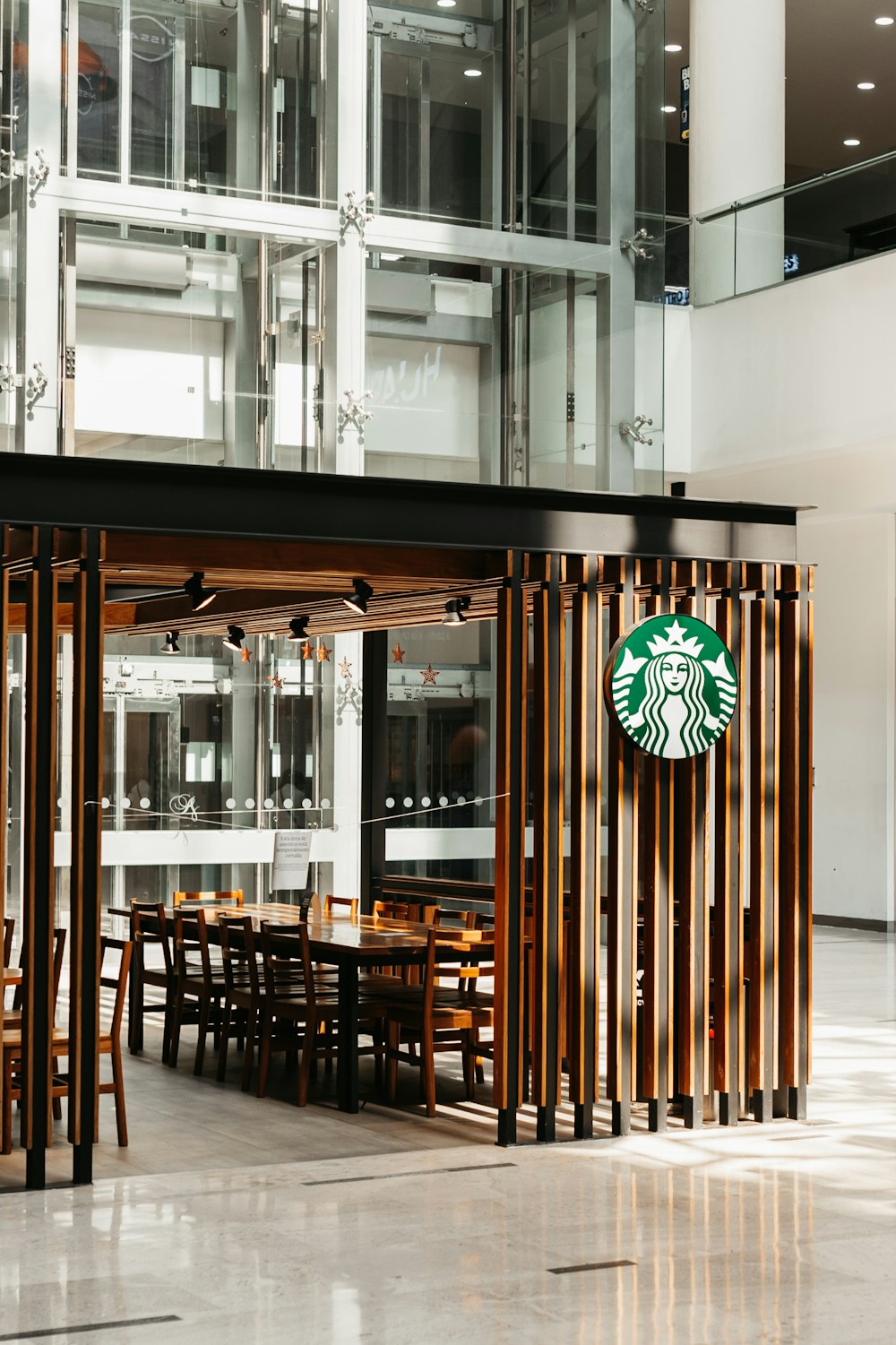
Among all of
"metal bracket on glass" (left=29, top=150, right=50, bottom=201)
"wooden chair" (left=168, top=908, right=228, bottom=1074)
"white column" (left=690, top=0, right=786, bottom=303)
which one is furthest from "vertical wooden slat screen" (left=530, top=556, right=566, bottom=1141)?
→ "white column" (left=690, top=0, right=786, bottom=303)

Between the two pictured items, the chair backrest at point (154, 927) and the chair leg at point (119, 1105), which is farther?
the chair backrest at point (154, 927)

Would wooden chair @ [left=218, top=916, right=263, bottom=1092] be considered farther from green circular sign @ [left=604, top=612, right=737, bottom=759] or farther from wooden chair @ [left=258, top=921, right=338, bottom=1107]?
green circular sign @ [left=604, top=612, right=737, bottom=759]

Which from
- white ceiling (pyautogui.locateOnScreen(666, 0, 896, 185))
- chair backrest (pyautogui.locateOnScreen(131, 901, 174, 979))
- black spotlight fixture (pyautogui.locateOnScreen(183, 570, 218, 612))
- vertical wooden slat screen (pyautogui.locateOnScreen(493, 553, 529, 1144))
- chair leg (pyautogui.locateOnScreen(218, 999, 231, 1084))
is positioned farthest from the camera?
white ceiling (pyautogui.locateOnScreen(666, 0, 896, 185))

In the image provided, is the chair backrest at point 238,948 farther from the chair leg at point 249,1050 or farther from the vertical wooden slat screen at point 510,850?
the vertical wooden slat screen at point 510,850

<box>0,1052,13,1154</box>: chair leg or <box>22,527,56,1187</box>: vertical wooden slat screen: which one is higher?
<box>22,527,56,1187</box>: vertical wooden slat screen

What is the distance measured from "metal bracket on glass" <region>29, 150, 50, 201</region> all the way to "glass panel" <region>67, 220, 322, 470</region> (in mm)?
323

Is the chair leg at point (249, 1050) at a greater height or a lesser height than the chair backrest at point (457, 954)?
lesser

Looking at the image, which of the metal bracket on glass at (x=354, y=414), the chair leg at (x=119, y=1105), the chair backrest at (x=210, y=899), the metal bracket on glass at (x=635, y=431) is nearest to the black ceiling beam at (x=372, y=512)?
the metal bracket on glass at (x=354, y=414)

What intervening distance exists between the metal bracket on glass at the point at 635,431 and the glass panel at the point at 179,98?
2367mm

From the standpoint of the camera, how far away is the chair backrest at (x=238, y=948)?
8977 millimetres

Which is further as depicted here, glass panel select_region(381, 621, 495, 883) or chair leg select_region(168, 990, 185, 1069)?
glass panel select_region(381, 621, 495, 883)

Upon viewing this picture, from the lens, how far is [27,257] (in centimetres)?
798

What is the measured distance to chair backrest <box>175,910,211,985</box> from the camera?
31.1 ft

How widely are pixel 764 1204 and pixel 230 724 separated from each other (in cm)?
908
